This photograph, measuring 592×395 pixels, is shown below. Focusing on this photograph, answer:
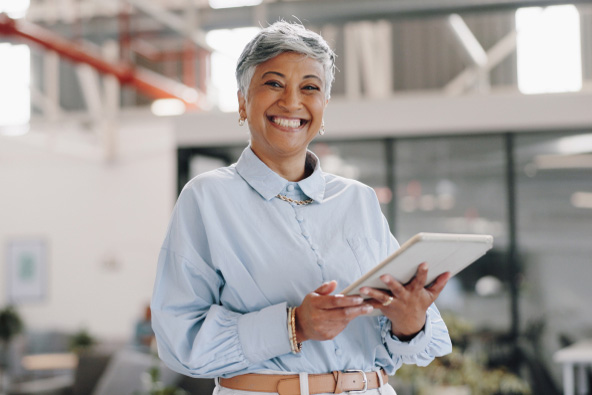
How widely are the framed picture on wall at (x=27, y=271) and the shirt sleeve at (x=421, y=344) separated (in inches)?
456

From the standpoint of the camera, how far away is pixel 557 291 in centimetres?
664

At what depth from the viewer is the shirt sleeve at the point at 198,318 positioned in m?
1.32

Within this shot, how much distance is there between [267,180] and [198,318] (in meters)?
0.31

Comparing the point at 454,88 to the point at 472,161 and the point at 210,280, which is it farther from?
the point at 210,280

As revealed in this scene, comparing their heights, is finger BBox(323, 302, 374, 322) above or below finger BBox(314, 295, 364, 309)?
below

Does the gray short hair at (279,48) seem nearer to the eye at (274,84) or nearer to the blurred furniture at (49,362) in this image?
the eye at (274,84)

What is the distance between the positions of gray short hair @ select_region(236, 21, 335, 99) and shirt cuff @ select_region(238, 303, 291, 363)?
45cm

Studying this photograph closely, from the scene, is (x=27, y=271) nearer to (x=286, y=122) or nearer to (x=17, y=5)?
(x=17, y=5)

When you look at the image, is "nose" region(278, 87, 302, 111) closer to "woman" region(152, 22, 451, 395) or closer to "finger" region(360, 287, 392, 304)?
"woman" region(152, 22, 451, 395)

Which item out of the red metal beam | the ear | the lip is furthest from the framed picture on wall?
the lip

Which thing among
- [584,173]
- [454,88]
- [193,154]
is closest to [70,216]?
[193,154]

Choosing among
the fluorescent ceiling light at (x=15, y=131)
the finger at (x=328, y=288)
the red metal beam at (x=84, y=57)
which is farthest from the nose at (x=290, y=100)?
the fluorescent ceiling light at (x=15, y=131)

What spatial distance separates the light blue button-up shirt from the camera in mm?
1332

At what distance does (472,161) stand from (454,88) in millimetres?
4020
